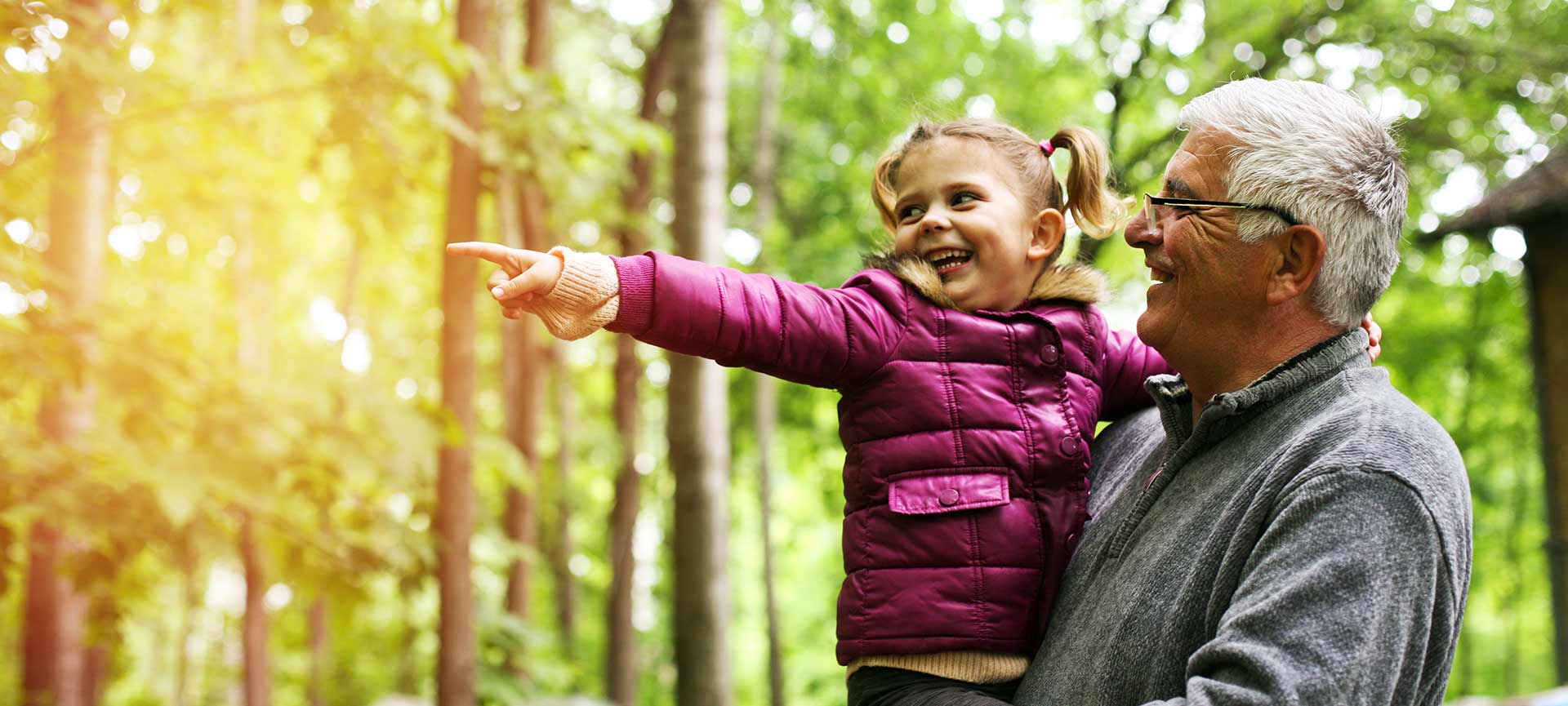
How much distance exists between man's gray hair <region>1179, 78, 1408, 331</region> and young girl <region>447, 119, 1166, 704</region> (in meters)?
0.52

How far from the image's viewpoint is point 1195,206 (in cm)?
167

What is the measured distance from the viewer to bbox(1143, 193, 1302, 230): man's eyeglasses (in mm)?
1599

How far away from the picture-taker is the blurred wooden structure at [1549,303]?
361 inches

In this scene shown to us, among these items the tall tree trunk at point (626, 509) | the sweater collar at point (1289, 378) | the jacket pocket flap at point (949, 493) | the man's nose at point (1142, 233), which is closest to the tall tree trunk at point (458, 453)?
the jacket pocket flap at point (949, 493)

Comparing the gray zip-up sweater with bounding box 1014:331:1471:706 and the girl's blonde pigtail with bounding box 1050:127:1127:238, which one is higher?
the girl's blonde pigtail with bounding box 1050:127:1127:238

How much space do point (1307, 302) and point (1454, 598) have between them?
0.44 metres

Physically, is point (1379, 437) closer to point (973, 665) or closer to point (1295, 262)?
point (1295, 262)

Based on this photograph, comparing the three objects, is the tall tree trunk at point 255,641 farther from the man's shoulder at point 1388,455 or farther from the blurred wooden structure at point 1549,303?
the blurred wooden structure at point 1549,303

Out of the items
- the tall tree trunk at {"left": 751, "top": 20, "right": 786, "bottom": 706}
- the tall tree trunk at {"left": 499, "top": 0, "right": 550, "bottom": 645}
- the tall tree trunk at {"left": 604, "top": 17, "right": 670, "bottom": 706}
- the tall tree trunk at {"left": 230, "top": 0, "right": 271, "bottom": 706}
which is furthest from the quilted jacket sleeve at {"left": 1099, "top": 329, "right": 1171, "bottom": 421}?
the tall tree trunk at {"left": 604, "top": 17, "right": 670, "bottom": 706}

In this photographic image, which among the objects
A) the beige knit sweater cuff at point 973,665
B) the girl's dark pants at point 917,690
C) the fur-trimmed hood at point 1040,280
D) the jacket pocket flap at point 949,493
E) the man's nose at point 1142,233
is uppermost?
the fur-trimmed hood at point 1040,280

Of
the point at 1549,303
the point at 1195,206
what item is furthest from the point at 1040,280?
the point at 1549,303

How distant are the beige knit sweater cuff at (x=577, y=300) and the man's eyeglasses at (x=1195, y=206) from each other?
76 centimetres

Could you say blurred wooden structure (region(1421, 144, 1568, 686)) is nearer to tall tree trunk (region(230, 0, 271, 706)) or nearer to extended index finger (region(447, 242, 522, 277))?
tall tree trunk (region(230, 0, 271, 706))

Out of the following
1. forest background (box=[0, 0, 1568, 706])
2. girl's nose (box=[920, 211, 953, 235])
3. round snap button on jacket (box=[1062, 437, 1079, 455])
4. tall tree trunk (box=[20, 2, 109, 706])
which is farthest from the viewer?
tall tree trunk (box=[20, 2, 109, 706])
